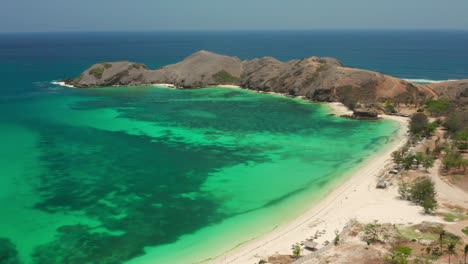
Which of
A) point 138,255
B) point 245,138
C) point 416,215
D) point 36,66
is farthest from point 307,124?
point 36,66

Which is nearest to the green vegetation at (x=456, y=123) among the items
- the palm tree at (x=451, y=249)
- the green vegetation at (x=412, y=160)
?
the green vegetation at (x=412, y=160)

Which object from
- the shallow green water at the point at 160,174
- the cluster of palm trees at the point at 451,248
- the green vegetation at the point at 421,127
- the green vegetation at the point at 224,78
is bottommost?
the shallow green water at the point at 160,174

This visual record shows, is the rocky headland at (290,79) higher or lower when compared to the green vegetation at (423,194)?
higher

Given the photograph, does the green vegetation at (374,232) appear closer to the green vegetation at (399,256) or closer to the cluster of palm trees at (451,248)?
the green vegetation at (399,256)

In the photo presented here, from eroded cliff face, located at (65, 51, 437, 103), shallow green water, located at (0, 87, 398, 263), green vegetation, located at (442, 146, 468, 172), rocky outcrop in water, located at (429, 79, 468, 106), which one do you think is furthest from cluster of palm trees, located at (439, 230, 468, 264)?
eroded cliff face, located at (65, 51, 437, 103)

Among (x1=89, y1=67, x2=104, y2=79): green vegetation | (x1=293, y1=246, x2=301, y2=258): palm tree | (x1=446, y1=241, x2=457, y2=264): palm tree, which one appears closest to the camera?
(x1=446, y1=241, x2=457, y2=264): palm tree

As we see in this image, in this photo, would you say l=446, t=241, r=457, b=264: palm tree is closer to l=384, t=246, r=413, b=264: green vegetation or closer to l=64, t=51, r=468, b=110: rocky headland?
l=384, t=246, r=413, b=264: green vegetation

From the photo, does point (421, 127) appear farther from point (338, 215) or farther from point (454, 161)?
point (338, 215)

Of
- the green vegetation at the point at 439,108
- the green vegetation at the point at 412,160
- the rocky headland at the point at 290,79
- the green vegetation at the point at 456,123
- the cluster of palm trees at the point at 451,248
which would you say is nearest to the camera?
the cluster of palm trees at the point at 451,248
